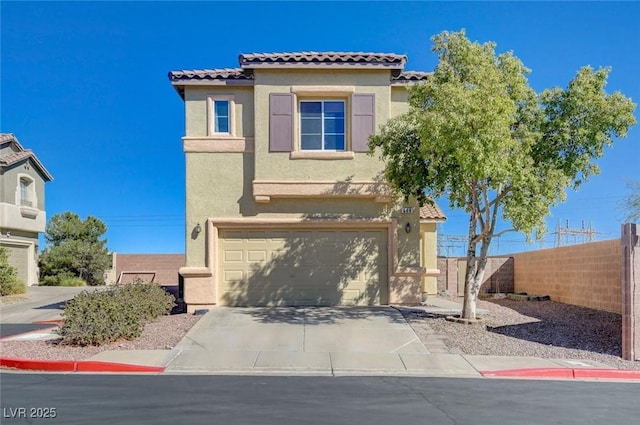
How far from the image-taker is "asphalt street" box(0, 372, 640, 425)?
6.97 meters

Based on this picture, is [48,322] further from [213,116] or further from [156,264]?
[156,264]

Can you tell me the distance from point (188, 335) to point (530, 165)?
28.2 feet

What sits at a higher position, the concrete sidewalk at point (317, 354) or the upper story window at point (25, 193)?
the upper story window at point (25, 193)

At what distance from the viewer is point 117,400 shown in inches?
304

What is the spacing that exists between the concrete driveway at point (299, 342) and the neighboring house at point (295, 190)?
34.9 inches

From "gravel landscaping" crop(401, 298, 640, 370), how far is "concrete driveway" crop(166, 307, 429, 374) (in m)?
0.78

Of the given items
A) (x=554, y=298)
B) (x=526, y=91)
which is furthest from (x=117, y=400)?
(x=554, y=298)

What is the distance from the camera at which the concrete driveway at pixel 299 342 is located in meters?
10.6

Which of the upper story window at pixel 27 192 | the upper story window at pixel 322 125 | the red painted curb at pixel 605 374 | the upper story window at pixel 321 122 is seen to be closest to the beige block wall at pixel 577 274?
the red painted curb at pixel 605 374

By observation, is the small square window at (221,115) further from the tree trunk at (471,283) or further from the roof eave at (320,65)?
the tree trunk at (471,283)

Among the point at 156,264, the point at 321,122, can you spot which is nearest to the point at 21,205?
the point at 156,264

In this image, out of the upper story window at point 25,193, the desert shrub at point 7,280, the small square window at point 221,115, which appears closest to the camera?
the small square window at point 221,115

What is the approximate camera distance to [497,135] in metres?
11.9

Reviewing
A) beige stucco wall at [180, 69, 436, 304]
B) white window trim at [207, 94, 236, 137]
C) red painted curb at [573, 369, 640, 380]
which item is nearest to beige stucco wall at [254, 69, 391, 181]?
beige stucco wall at [180, 69, 436, 304]
